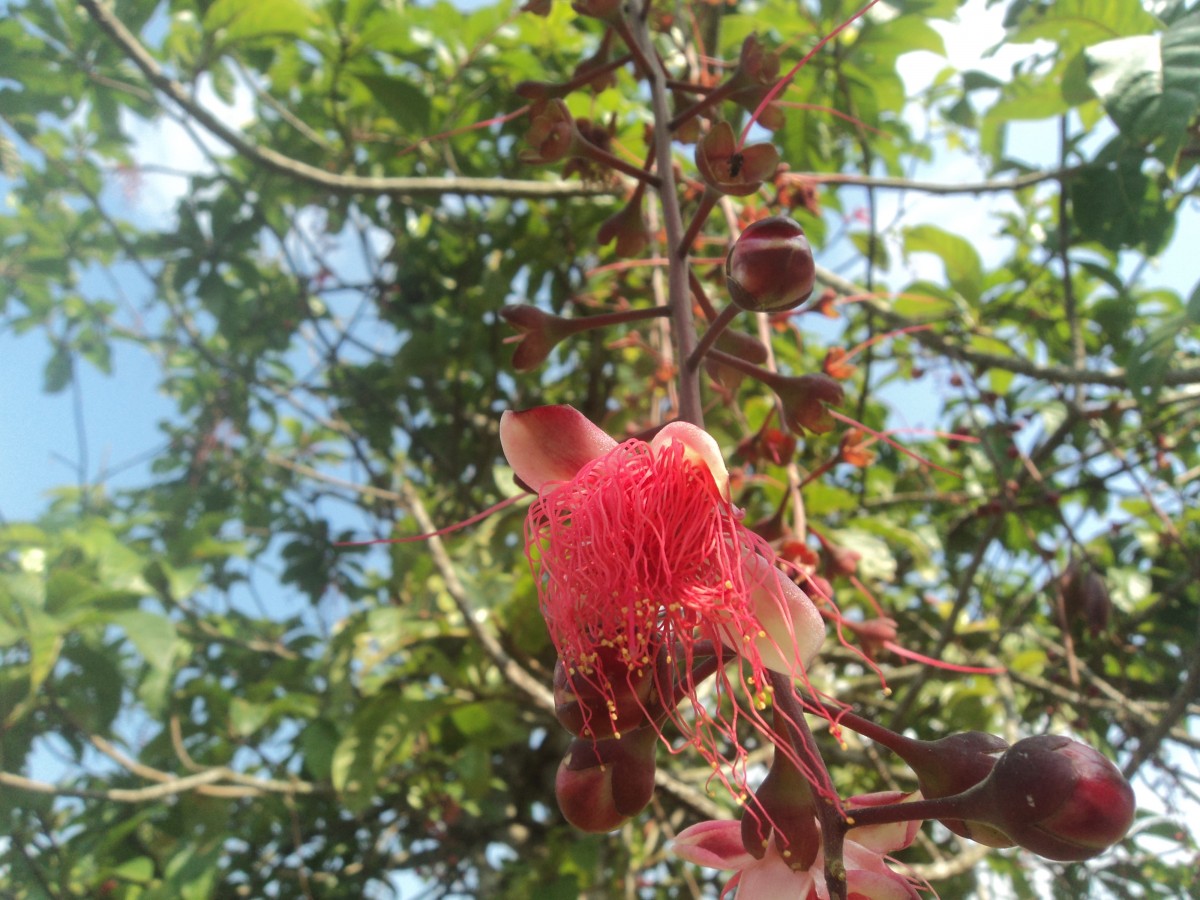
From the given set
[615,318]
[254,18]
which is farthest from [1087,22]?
[254,18]

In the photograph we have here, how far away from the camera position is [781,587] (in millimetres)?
633

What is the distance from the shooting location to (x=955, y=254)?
204cm

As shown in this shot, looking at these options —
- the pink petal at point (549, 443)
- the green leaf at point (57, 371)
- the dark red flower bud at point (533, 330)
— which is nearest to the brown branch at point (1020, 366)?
the dark red flower bud at point (533, 330)

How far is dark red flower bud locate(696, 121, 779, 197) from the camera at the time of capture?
714 mm

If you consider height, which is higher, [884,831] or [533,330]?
[533,330]

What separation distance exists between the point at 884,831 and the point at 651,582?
0.88 ft

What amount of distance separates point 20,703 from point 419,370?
130 centimetres

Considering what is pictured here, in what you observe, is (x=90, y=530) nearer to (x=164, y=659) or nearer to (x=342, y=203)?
(x=164, y=659)

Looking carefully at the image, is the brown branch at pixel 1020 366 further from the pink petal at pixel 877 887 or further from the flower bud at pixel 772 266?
the pink petal at pixel 877 887

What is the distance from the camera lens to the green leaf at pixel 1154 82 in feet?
3.38

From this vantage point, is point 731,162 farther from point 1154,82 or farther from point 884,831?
point 1154,82

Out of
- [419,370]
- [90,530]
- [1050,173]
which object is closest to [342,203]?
[419,370]

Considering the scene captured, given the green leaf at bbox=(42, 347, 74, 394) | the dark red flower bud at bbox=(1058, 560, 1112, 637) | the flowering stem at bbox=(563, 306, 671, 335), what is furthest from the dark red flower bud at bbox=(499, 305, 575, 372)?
the green leaf at bbox=(42, 347, 74, 394)

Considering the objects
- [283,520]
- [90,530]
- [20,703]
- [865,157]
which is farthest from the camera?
[283,520]
